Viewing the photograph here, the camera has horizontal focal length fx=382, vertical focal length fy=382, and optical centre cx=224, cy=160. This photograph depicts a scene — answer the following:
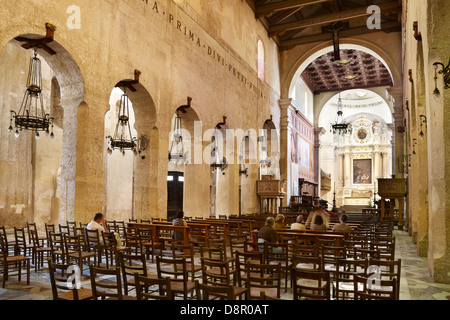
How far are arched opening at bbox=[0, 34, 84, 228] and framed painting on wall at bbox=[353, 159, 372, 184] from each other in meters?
30.6

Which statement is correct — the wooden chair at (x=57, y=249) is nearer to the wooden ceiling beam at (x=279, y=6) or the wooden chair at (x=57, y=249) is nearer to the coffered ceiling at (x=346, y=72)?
the wooden ceiling beam at (x=279, y=6)

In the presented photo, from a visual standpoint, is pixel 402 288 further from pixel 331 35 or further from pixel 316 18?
pixel 331 35

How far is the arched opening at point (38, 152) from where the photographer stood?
990 centimetres

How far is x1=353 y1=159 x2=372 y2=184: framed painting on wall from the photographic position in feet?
127

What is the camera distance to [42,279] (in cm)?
655

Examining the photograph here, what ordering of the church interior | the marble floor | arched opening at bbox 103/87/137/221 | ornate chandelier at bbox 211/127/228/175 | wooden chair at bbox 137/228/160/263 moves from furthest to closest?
ornate chandelier at bbox 211/127/228/175, arched opening at bbox 103/87/137/221, wooden chair at bbox 137/228/160/263, the church interior, the marble floor

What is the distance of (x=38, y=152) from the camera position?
15.5 metres

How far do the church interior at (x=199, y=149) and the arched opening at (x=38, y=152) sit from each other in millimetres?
50

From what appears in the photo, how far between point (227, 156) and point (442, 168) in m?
12.2

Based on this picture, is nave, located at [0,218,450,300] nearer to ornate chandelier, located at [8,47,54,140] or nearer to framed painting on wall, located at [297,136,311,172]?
ornate chandelier, located at [8,47,54,140]

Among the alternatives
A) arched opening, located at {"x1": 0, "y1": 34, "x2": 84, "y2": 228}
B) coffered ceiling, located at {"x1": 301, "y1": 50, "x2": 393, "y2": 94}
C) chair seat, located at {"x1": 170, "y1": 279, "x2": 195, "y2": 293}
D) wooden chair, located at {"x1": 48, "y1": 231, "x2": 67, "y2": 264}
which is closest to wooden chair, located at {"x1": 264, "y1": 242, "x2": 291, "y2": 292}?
chair seat, located at {"x1": 170, "y1": 279, "x2": 195, "y2": 293}

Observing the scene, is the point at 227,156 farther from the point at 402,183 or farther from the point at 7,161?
the point at 7,161

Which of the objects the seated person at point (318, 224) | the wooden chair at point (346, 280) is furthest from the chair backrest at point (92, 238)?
the seated person at point (318, 224)
